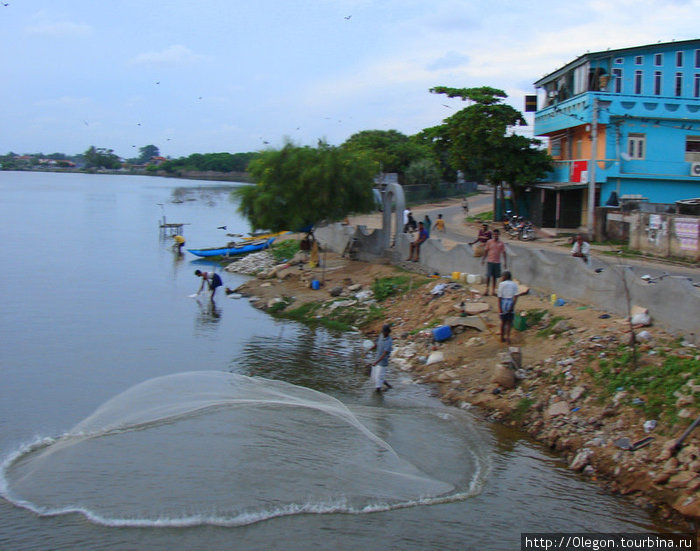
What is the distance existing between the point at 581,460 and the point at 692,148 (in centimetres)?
2832

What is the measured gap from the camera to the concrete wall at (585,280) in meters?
12.9

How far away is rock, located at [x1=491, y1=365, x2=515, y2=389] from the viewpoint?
13.9 meters

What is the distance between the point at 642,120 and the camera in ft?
108

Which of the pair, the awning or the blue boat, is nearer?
the awning

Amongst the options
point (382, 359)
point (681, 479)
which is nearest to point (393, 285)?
point (382, 359)

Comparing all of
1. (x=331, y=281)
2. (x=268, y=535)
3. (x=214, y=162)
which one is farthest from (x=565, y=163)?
(x=214, y=162)

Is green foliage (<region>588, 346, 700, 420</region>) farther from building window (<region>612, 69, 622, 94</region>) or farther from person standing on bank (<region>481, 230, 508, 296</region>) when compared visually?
building window (<region>612, 69, 622, 94</region>)

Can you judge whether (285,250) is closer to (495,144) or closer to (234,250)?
(234,250)

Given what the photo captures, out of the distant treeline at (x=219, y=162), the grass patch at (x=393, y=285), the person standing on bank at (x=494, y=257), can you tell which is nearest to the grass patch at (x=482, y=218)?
the grass patch at (x=393, y=285)

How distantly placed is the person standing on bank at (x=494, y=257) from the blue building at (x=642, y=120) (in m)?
15.6

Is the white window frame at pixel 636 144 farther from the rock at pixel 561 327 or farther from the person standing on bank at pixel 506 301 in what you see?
the person standing on bank at pixel 506 301

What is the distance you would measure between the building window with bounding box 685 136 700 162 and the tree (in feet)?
57.7

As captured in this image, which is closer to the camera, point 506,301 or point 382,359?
point 382,359

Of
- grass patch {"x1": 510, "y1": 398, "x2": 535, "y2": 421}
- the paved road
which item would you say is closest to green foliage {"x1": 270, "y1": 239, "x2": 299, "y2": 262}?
the paved road
